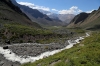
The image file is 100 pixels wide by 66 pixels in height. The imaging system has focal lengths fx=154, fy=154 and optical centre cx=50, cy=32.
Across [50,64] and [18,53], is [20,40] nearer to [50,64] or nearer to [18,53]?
[18,53]

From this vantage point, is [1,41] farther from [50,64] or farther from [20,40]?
[50,64]

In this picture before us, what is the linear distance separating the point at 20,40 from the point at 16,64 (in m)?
30.4

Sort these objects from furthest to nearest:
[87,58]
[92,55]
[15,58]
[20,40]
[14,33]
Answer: [14,33] → [20,40] → [15,58] → [92,55] → [87,58]

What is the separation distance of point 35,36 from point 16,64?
39.9 metres

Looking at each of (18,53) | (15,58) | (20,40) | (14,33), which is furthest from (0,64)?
(14,33)

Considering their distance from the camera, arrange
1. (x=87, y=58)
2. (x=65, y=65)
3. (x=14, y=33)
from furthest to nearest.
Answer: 1. (x=14, y=33)
2. (x=87, y=58)
3. (x=65, y=65)

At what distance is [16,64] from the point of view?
34.2 m

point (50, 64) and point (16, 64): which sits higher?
point (50, 64)

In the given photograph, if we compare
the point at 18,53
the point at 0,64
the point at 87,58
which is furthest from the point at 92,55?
the point at 18,53

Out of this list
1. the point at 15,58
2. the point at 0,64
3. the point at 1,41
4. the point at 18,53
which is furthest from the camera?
the point at 1,41

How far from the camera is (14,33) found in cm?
6962

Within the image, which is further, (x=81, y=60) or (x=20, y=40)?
(x=20, y=40)

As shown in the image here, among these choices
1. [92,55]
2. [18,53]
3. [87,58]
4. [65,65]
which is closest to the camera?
[65,65]

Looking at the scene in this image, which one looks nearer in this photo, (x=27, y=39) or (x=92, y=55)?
(x=92, y=55)
